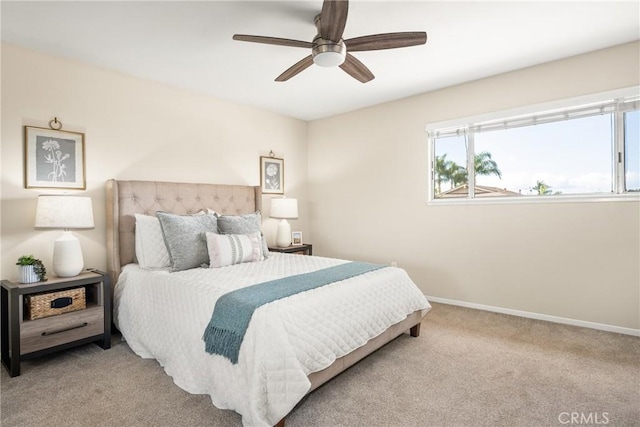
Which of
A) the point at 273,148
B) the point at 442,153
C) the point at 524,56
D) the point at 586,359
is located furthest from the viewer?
the point at 273,148

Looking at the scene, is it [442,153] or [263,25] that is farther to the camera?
[442,153]

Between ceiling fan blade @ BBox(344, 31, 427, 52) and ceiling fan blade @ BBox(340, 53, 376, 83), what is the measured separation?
17 centimetres

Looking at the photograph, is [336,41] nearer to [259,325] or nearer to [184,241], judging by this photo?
[259,325]

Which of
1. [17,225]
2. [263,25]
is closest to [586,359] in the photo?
[263,25]

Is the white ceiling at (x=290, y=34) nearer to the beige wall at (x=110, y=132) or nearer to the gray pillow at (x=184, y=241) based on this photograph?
the beige wall at (x=110, y=132)

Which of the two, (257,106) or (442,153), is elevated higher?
(257,106)

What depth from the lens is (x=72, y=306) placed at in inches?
101

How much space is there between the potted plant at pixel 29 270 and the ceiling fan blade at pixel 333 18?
260cm

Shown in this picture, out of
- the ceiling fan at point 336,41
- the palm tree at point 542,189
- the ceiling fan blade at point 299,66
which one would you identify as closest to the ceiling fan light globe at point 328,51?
the ceiling fan at point 336,41

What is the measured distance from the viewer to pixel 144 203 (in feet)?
10.6

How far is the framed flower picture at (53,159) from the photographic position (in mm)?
2713

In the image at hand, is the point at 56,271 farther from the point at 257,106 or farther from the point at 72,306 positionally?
the point at 257,106

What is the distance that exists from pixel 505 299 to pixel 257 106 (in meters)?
3.66

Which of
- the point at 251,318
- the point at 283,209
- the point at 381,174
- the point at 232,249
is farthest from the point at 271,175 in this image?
the point at 251,318
